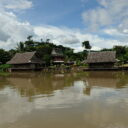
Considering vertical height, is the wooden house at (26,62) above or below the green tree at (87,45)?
below

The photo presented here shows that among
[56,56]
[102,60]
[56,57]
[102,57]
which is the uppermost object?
[56,56]

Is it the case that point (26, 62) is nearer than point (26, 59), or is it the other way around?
point (26, 62)

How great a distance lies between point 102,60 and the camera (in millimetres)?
32875

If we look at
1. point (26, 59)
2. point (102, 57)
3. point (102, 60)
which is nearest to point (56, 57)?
point (26, 59)

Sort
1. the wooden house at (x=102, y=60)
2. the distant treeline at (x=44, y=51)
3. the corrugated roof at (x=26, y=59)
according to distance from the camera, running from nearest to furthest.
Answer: the wooden house at (x=102, y=60)
the corrugated roof at (x=26, y=59)
the distant treeline at (x=44, y=51)

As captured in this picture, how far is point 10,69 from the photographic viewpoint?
3753 cm

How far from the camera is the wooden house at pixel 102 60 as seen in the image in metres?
32.4

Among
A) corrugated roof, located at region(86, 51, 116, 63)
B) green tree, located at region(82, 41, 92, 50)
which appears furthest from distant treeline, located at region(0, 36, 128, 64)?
corrugated roof, located at region(86, 51, 116, 63)

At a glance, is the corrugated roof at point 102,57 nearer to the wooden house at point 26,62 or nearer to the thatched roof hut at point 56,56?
the wooden house at point 26,62

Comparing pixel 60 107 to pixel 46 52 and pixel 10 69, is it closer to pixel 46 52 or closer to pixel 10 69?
pixel 10 69

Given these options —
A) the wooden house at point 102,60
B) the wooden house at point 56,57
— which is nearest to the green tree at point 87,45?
the wooden house at point 56,57

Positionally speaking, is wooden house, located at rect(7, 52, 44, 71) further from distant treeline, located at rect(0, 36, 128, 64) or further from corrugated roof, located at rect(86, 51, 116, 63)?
corrugated roof, located at rect(86, 51, 116, 63)

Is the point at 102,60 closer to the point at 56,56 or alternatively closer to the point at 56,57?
the point at 56,56

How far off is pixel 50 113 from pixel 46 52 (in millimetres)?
38013
